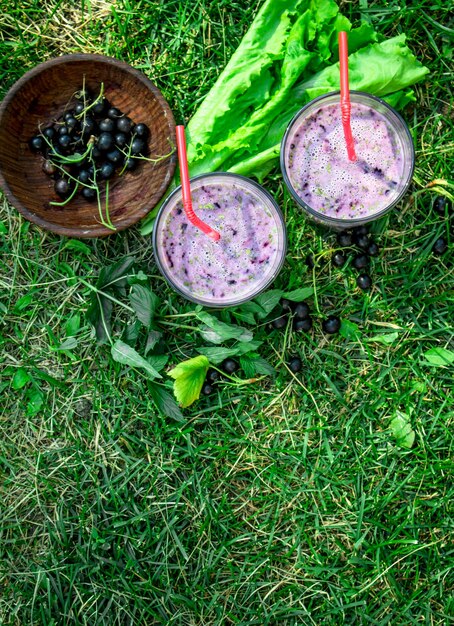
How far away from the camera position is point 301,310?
248cm

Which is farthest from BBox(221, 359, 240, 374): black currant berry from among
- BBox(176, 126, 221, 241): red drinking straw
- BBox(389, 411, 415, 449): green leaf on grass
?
BBox(389, 411, 415, 449): green leaf on grass

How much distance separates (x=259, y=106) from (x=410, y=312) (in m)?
0.98

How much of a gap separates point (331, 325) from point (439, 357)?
17.6 inches

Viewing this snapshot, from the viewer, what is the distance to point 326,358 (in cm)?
253

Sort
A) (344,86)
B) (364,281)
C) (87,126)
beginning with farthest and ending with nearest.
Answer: (364,281) → (87,126) → (344,86)

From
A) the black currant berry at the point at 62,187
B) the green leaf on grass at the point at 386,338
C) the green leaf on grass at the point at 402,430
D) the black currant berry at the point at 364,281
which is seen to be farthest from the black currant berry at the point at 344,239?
the black currant berry at the point at 62,187

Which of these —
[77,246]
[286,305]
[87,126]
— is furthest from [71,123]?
[286,305]

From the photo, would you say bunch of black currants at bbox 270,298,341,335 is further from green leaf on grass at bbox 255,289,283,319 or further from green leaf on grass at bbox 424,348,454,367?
green leaf on grass at bbox 424,348,454,367

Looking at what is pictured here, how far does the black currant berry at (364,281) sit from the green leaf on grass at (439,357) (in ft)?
1.17

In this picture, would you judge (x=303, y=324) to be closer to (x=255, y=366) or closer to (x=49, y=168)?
(x=255, y=366)

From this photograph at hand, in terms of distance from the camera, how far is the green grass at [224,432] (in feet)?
8.16

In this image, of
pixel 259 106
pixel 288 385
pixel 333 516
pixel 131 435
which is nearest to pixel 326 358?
pixel 288 385

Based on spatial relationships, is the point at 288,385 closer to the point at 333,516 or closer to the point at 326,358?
the point at 326,358

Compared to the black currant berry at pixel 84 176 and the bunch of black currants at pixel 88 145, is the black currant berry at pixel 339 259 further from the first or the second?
the black currant berry at pixel 84 176
